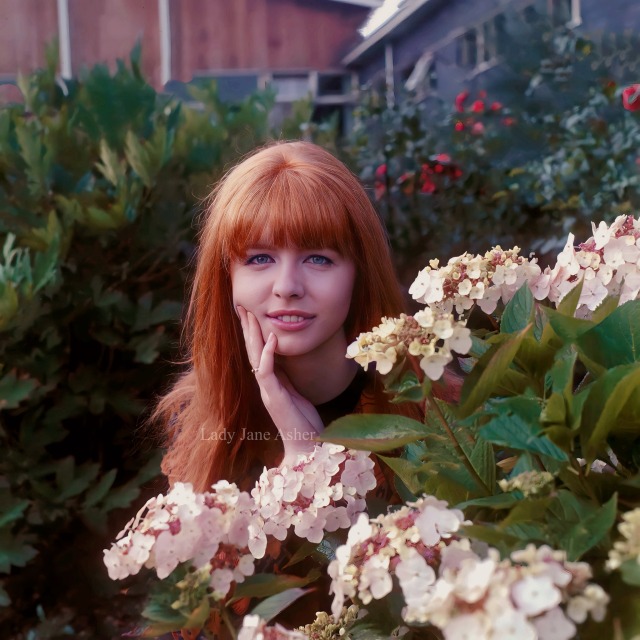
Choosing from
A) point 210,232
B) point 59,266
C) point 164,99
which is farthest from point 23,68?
point 210,232

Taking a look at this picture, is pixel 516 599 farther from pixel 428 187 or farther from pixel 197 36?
pixel 197 36

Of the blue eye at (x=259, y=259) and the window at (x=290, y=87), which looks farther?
the window at (x=290, y=87)

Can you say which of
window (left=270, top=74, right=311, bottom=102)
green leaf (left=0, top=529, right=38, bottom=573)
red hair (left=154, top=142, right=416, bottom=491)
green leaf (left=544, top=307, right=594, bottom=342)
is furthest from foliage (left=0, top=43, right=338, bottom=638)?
green leaf (left=544, top=307, right=594, bottom=342)

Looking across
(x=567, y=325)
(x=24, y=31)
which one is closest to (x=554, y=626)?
(x=567, y=325)

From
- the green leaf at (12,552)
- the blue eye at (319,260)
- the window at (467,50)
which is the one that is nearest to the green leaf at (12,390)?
the green leaf at (12,552)

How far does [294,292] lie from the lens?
4.11 feet

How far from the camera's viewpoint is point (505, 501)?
68 cm

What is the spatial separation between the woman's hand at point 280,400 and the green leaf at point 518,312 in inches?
18.4

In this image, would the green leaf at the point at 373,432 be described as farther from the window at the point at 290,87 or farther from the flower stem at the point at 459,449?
the window at the point at 290,87

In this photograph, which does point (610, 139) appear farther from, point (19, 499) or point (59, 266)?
point (19, 499)

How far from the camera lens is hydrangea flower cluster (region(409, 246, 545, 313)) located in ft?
3.05

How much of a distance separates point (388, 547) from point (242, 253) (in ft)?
2.23

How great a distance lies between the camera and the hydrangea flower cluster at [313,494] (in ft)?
2.88

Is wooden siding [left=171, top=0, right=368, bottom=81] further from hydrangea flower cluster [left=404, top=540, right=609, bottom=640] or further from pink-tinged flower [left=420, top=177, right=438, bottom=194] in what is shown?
hydrangea flower cluster [left=404, top=540, right=609, bottom=640]
